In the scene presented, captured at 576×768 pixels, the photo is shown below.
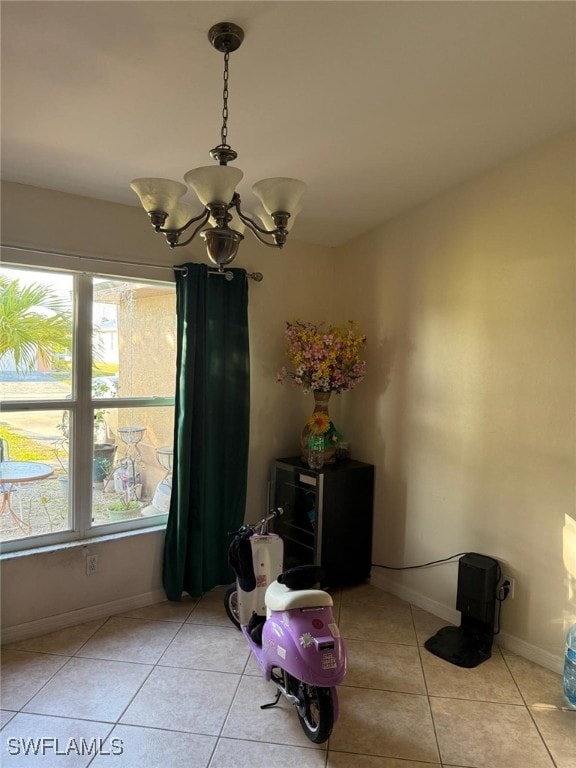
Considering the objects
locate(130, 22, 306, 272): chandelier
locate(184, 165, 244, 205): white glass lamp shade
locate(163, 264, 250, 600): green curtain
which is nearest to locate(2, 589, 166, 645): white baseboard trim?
locate(163, 264, 250, 600): green curtain

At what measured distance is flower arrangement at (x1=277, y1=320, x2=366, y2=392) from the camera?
325cm

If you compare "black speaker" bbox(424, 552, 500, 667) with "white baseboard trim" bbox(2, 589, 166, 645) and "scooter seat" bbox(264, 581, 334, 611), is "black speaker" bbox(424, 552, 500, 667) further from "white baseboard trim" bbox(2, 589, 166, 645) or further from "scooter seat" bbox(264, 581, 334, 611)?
"white baseboard trim" bbox(2, 589, 166, 645)

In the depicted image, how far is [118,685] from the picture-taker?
89.8 inches

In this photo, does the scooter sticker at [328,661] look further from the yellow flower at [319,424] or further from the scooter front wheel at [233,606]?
the yellow flower at [319,424]

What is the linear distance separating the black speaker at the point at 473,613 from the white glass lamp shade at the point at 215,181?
2.33 m

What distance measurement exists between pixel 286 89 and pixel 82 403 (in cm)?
196

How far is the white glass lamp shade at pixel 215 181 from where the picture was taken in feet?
4.64

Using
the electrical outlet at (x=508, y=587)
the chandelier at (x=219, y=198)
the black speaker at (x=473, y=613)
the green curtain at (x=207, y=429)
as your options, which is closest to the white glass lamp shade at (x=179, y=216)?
the chandelier at (x=219, y=198)

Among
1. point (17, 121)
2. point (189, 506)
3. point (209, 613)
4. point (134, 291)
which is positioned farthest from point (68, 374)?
point (209, 613)

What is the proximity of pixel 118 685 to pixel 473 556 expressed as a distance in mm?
1951

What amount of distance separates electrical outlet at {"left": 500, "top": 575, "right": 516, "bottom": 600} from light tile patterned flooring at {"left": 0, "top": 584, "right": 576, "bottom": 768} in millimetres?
307

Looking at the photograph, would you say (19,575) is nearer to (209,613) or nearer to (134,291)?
(209,613)

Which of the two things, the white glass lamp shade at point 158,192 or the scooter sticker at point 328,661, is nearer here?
the white glass lamp shade at point 158,192

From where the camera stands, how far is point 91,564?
286 cm
